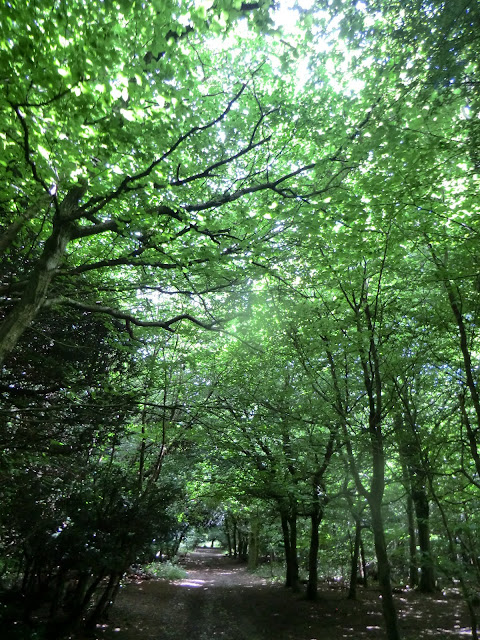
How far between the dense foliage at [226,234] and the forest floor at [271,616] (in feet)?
5.73

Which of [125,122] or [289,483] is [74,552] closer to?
[289,483]

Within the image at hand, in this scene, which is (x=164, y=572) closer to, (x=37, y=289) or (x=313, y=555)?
(x=313, y=555)

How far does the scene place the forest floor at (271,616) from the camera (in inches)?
317

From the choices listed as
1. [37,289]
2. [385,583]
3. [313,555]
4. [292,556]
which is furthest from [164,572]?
[37,289]

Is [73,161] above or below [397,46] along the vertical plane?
below

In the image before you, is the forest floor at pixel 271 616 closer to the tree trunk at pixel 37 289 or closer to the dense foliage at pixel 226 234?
the dense foliage at pixel 226 234

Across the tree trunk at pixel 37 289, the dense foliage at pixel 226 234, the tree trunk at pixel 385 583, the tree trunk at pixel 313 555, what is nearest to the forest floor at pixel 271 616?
the tree trunk at pixel 313 555

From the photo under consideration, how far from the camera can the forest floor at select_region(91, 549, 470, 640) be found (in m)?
8.06

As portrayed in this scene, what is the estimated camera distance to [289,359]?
8781mm

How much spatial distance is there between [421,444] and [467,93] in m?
5.24

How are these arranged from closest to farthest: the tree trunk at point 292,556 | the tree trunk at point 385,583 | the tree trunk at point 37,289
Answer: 1. the tree trunk at point 37,289
2. the tree trunk at point 385,583
3. the tree trunk at point 292,556

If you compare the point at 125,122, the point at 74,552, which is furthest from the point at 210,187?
the point at 74,552

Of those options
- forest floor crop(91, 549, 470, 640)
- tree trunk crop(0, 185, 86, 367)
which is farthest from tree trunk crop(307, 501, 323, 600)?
tree trunk crop(0, 185, 86, 367)

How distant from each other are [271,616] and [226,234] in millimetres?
10154
